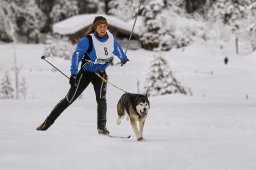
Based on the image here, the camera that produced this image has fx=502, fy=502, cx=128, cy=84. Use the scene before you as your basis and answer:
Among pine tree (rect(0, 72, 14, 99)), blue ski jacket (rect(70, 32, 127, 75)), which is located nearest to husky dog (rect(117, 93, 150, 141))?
blue ski jacket (rect(70, 32, 127, 75))

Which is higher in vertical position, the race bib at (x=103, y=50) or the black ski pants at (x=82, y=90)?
the race bib at (x=103, y=50)

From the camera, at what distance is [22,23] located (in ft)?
194

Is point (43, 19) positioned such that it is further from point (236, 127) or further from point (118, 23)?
point (236, 127)

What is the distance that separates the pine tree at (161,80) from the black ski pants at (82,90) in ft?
37.8

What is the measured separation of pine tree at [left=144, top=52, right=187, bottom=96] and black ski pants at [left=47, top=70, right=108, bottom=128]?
1152cm

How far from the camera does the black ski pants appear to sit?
25.3 feet

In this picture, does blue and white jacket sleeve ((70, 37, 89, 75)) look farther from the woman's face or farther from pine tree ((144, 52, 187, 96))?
pine tree ((144, 52, 187, 96))

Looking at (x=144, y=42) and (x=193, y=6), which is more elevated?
(x=193, y=6)

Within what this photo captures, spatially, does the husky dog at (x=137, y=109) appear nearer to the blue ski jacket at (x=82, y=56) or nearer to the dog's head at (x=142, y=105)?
the dog's head at (x=142, y=105)

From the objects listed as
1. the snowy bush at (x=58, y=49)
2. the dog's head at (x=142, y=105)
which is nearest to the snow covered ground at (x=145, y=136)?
the dog's head at (x=142, y=105)

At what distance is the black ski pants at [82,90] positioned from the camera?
304 inches

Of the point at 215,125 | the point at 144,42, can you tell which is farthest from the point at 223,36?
the point at 215,125

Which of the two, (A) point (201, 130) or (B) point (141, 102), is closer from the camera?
(B) point (141, 102)

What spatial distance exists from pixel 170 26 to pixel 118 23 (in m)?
5.73
